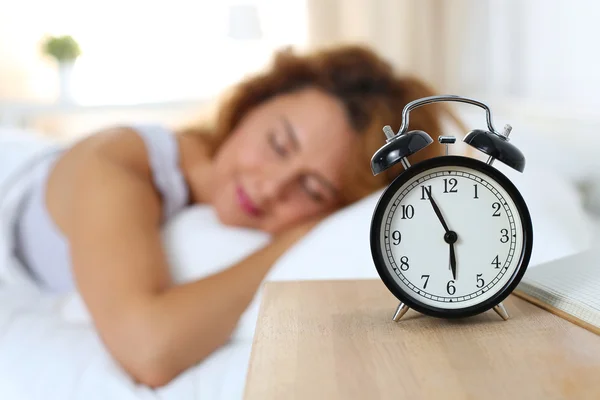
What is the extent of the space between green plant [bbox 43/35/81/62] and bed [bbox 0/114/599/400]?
57.6 inches

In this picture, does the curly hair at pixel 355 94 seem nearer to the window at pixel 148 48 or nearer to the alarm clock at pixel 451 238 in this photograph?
the alarm clock at pixel 451 238

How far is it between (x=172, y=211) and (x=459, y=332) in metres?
1.04

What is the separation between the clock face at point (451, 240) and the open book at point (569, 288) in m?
0.07

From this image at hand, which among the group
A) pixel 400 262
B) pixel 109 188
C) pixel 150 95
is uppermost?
pixel 400 262

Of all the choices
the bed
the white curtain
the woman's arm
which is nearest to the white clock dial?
the bed

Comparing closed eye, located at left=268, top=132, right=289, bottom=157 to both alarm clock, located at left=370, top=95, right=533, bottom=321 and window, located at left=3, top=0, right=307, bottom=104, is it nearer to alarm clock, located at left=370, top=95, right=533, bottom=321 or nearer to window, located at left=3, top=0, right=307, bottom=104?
alarm clock, located at left=370, top=95, right=533, bottom=321

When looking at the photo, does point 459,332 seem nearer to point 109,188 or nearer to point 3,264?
point 109,188

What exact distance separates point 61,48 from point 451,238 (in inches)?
90.5

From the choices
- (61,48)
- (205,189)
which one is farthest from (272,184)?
(61,48)

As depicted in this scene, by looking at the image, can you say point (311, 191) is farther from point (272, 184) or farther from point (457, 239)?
point (457, 239)

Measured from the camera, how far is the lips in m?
1.47

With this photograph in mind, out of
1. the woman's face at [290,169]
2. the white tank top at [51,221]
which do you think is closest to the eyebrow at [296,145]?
the woman's face at [290,169]

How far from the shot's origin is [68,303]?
52.3 inches

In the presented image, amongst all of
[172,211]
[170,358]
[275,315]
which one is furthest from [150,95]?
[275,315]
